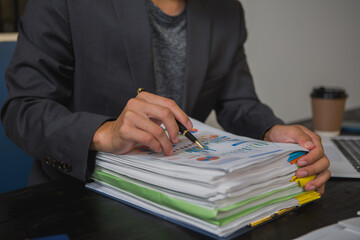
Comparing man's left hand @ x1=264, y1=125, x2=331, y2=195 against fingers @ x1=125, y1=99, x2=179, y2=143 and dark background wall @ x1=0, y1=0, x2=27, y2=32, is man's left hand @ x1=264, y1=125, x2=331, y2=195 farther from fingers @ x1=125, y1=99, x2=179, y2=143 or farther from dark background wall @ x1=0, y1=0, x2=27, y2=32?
dark background wall @ x1=0, y1=0, x2=27, y2=32

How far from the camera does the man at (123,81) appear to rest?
702 mm

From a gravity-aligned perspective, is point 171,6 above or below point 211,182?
above

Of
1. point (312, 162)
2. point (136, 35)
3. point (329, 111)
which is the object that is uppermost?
point (136, 35)

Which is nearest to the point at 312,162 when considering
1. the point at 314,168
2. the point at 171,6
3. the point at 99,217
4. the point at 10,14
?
the point at 314,168

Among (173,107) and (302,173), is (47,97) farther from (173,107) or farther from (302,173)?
(302,173)

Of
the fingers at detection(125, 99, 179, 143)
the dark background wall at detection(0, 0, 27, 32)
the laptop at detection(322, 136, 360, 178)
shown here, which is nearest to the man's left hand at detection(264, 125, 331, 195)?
the laptop at detection(322, 136, 360, 178)

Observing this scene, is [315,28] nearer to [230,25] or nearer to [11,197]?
[230,25]

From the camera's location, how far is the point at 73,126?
0.75 m

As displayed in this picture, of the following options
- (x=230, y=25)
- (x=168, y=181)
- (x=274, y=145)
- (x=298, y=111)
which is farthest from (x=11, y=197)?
(x=298, y=111)

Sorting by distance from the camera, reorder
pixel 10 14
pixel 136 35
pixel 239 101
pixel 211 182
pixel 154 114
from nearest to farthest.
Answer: pixel 211 182 < pixel 154 114 < pixel 136 35 < pixel 239 101 < pixel 10 14

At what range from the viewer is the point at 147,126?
2.08ft

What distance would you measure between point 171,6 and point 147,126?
613mm

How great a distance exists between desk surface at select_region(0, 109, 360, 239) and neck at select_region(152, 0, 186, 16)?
0.60 meters

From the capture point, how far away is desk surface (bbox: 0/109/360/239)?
1.86ft
